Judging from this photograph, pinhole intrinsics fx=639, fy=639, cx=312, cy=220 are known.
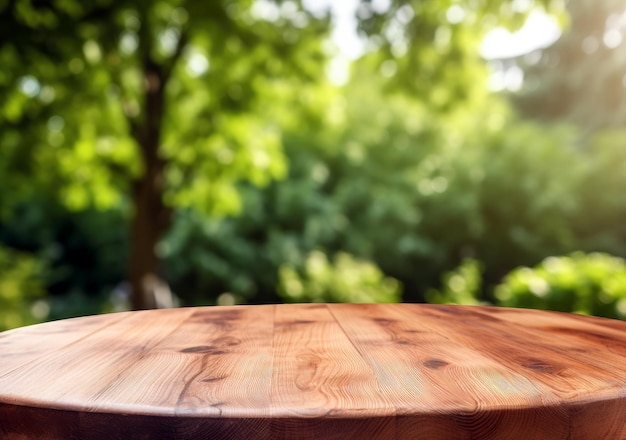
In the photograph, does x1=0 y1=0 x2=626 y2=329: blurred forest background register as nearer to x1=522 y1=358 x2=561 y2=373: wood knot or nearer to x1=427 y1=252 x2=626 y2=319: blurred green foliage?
x1=427 y1=252 x2=626 y2=319: blurred green foliage

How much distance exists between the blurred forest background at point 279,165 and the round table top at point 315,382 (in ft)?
9.43

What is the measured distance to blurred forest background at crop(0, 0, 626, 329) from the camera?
5031 millimetres

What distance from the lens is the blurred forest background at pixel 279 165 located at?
198 inches

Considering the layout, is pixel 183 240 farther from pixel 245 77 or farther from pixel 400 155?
pixel 245 77

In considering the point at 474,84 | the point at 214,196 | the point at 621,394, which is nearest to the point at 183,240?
the point at 214,196

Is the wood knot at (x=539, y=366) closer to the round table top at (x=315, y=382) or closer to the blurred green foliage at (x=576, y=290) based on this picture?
the round table top at (x=315, y=382)

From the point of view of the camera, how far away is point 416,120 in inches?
500

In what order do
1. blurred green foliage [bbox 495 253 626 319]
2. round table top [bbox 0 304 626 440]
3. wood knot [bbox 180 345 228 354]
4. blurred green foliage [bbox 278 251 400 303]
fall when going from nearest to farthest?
round table top [bbox 0 304 626 440], wood knot [bbox 180 345 228 354], blurred green foliage [bbox 495 253 626 319], blurred green foliage [bbox 278 251 400 303]

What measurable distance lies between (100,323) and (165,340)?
352 mm

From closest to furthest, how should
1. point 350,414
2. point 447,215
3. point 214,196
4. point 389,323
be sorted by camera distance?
point 350,414, point 389,323, point 214,196, point 447,215

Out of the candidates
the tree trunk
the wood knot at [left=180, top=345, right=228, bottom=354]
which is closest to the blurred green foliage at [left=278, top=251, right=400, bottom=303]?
the tree trunk

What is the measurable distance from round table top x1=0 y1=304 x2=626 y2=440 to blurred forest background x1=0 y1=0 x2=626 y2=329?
287 centimetres

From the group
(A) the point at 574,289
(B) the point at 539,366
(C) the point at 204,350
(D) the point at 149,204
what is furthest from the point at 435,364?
(D) the point at 149,204

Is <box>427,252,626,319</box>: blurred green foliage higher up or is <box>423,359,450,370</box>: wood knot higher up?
<box>423,359,450,370</box>: wood knot
